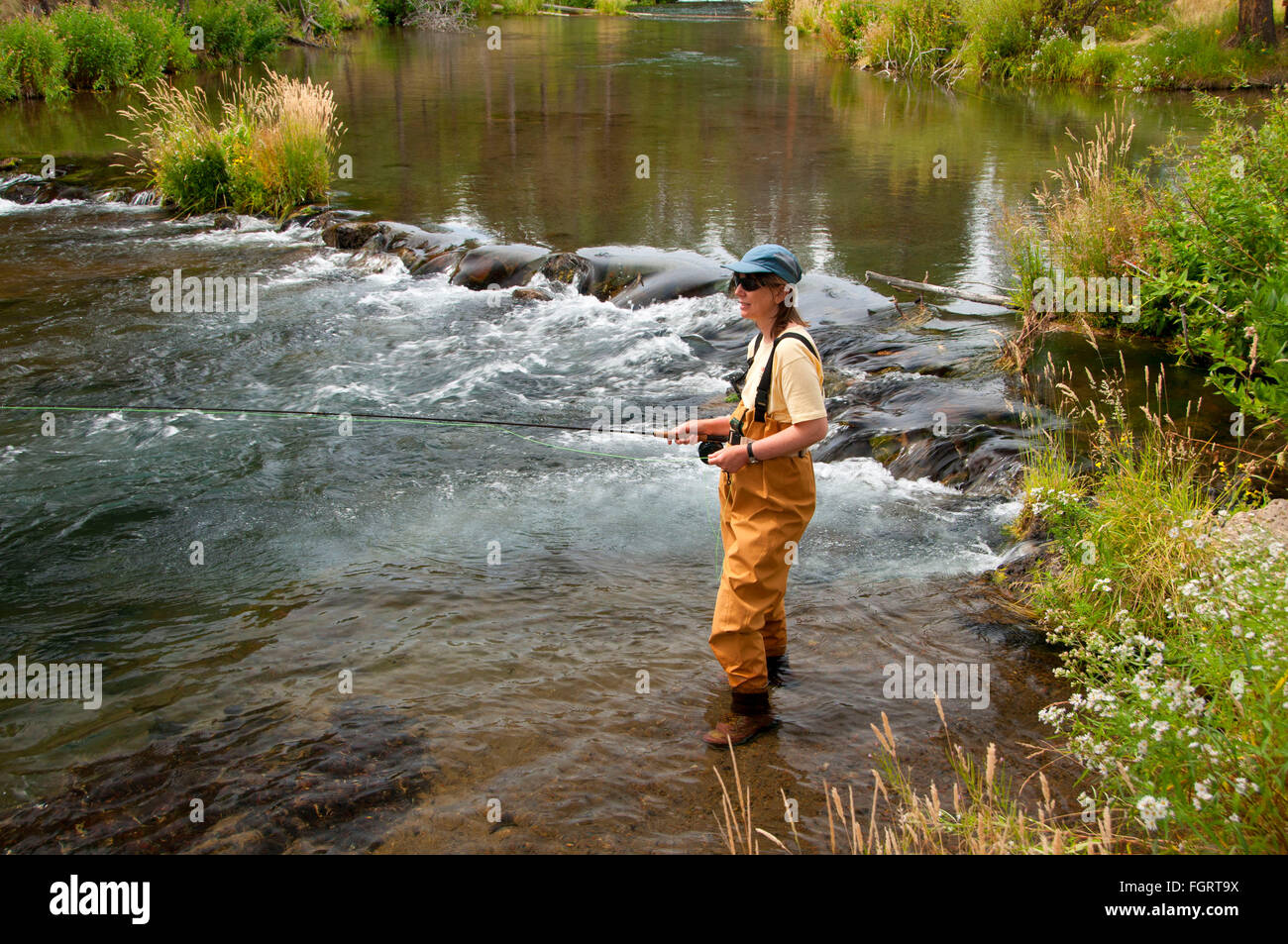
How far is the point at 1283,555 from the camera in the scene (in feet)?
12.1

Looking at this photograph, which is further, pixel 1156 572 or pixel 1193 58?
pixel 1193 58

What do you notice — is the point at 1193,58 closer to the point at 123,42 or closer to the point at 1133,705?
the point at 1133,705

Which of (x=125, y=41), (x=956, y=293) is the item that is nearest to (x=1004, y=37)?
(x=956, y=293)

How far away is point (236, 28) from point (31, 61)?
25.1ft

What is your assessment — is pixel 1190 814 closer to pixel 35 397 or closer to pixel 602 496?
pixel 602 496

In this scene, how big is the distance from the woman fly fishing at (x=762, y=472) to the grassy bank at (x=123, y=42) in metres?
26.7

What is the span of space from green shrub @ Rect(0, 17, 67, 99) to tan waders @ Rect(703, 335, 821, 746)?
2690cm

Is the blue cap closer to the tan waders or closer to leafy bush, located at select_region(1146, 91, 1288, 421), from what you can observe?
the tan waders

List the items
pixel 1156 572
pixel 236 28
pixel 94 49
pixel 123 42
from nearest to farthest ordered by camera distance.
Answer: pixel 1156 572, pixel 94 49, pixel 123 42, pixel 236 28

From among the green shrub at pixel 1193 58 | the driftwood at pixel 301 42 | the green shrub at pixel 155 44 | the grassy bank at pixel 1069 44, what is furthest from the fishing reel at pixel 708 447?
the driftwood at pixel 301 42

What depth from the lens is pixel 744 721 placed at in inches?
171

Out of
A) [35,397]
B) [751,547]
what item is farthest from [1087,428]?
[35,397]
